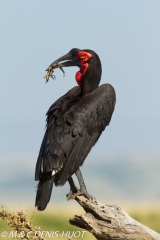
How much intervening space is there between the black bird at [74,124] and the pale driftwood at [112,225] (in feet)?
1.58

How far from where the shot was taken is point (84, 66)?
24.6 feet

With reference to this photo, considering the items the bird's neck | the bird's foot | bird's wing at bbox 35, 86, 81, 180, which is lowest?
the bird's foot

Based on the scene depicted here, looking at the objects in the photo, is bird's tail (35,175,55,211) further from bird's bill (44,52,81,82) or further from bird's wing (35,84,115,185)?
bird's bill (44,52,81,82)

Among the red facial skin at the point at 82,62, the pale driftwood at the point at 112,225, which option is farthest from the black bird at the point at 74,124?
the pale driftwood at the point at 112,225

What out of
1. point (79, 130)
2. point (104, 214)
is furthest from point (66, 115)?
point (104, 214)

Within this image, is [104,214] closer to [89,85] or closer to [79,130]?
[79,130]

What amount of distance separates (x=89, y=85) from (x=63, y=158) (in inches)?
52.7

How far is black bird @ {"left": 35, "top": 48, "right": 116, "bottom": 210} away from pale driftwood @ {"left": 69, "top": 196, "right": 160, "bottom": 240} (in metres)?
0.48

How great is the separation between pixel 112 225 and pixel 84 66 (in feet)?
7.67

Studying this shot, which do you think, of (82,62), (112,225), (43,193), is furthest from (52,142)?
(82,62)

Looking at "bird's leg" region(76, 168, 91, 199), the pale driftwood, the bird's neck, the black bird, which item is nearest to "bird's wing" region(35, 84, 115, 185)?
the black bird

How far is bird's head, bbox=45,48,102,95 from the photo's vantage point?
7.41 m

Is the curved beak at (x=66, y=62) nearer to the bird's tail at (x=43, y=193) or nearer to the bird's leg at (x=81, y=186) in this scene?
the bird's leg at (x=81, y=186)

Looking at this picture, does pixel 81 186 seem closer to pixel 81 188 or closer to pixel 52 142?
pixel 81 188
